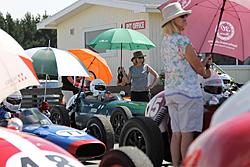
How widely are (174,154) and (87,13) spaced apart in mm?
19130

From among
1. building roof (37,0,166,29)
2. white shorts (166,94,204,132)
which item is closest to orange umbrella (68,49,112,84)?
building roof (37,0,166,29)

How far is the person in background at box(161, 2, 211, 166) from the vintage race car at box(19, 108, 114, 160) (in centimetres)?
214

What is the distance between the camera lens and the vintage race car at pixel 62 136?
8.40 m

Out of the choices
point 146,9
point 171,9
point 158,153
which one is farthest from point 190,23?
point 146,9

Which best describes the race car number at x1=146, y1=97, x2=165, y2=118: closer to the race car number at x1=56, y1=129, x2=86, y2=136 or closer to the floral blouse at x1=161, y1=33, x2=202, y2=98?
the floral blouse at x1=161, y1=33, x2=202, y2=98

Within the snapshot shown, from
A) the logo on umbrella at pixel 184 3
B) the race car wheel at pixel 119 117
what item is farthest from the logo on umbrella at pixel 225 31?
the race car wheel at pixel 119 117

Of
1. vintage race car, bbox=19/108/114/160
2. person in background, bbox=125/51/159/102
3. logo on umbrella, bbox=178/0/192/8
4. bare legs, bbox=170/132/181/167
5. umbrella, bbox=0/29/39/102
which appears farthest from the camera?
person in background, bbox=125/51/159/102

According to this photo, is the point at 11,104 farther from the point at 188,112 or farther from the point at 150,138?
the point at 188,112

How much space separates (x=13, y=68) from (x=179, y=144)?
1.98m

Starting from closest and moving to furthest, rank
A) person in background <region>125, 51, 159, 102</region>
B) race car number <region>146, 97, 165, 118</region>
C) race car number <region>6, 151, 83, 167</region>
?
race car number <region>6, 151, 83, 167</region>, race car number <region>146, 97, 165, 118</region>, person in background <region>125, 51, 159, 102</region>

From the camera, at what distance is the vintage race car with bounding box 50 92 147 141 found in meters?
12.0

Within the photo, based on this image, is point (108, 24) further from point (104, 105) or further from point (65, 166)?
point (65, 166)

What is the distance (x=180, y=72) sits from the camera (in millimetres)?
6480

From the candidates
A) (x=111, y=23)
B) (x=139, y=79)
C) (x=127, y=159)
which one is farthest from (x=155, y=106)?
(x=111, y=23)
